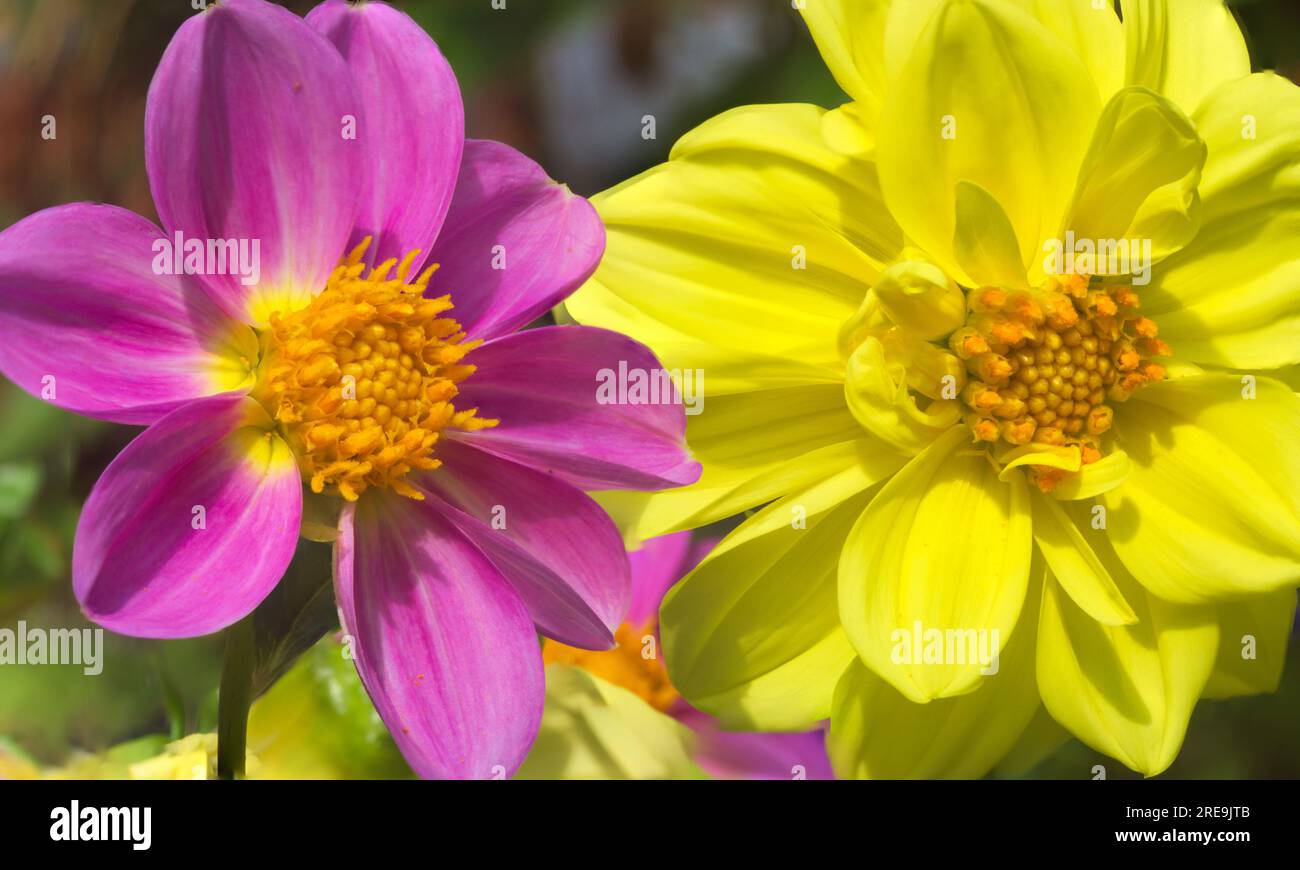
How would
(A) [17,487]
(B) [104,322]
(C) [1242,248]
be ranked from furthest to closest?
(A) [17,487] → (C) [1242,248] → (B) [104,322]

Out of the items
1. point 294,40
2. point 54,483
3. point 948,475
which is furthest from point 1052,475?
point 54,483

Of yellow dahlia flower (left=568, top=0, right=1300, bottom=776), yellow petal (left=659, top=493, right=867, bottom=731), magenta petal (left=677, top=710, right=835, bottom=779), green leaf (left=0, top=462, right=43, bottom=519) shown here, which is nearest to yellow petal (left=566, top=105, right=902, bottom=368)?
yellow dahlia flower (left=568, top=0, right=1300, bottom=776)

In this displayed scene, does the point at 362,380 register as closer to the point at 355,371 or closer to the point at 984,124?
the point at 355,371

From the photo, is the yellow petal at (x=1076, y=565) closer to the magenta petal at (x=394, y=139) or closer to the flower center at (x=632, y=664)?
the flower center at (x=632, y=664)

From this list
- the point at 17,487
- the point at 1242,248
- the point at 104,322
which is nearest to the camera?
the point at 104,322

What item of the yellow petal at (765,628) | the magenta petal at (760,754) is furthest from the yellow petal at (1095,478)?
the magenta petal at (760,754)

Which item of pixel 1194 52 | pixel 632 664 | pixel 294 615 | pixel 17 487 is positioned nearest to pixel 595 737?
pixel 632 664
